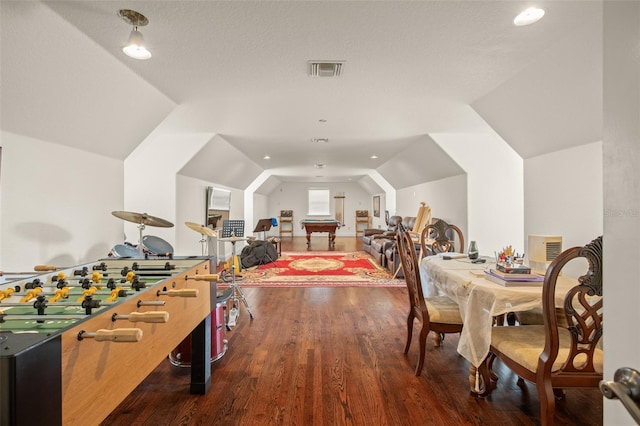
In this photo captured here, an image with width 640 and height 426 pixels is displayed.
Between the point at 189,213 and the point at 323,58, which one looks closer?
the point at 323,58

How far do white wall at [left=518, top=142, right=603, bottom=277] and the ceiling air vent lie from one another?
95.9 inches

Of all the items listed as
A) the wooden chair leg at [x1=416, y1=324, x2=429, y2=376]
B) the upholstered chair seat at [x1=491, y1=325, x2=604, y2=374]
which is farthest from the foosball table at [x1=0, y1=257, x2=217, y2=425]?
the upholstered chair seat at [x1=491, y1=325, x2=604, y2=374]

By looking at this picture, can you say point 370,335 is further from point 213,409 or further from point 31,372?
point 31,372

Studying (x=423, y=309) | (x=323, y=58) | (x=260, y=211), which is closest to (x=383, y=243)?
(x=423, y=309)

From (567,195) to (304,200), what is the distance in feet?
35.6

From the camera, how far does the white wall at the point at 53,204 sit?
7.64 ft

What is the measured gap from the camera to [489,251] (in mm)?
5117

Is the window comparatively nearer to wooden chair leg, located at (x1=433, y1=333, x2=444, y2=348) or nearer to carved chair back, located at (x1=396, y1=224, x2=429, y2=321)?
wooden chair leg, located at (x1=433, y1=333, x2=444, y2=348)

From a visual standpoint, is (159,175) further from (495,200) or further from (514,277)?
(495,200)

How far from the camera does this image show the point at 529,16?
1.84m

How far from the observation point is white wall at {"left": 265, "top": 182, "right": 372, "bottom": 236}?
13.5 metres

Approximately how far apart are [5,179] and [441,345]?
3.69 m

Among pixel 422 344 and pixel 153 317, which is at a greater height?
pixel 153 317

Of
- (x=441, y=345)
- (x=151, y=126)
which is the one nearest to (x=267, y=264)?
(x=151, y=126)
